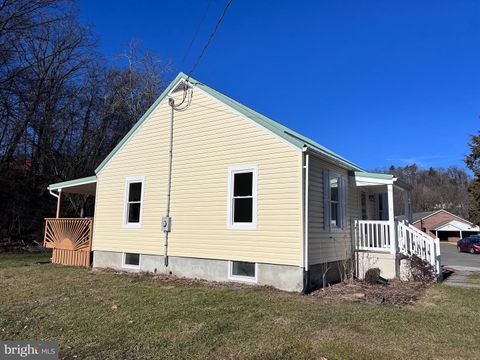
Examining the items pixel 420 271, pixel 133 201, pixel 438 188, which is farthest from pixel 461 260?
pixel 438 188

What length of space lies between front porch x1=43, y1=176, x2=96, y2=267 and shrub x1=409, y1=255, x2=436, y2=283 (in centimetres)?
1100

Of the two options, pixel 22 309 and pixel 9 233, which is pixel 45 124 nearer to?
pixel 9 233

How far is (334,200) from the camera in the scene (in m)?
10.8

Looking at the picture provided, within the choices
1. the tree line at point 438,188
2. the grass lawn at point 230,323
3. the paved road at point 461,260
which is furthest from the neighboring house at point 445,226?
the grass lawn at point 230,323

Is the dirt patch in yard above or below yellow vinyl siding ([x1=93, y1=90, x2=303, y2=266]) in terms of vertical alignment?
below

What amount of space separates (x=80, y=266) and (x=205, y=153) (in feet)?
23.4

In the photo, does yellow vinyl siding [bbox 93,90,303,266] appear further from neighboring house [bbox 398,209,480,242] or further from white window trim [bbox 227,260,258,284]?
neighboring house [bbox 398,209,480,242]

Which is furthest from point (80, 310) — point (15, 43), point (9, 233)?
point (15, 43)

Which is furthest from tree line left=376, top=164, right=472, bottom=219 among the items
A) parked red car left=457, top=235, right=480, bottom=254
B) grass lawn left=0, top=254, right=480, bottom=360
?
grass lawn left=0, top=254, right=480, bottom=360

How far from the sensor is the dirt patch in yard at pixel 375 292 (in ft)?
26.7

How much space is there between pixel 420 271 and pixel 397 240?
3.42 feet

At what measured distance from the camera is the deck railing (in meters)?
14.1

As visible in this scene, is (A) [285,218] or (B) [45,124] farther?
(B) [45,124]

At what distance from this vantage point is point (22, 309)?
7.46 m
